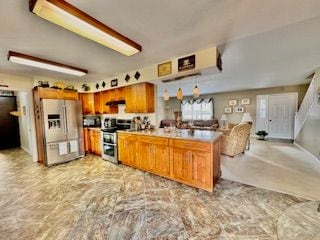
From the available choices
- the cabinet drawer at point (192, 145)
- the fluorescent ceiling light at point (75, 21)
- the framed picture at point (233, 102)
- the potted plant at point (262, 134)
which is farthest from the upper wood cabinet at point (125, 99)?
the framed picture at point (233, 102)

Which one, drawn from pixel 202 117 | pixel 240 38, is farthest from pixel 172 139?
pixel 202 117

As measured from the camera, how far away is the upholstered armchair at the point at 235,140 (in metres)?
4.52

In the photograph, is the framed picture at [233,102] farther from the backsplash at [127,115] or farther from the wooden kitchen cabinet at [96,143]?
the wooden kitchen cabinet at [96,143]

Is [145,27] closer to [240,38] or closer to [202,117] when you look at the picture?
[240,38]

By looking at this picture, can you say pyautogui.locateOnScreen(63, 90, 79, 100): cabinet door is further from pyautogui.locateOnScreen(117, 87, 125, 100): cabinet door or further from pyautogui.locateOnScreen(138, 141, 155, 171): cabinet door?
pyautogui.locateOnScreen(138, 141, 155, 171): cabinet door

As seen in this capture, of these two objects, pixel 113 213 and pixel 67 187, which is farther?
pixel 67 187

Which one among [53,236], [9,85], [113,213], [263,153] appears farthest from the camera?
[263,153]

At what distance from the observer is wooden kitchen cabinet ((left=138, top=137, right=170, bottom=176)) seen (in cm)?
321

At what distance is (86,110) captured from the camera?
5535 mm

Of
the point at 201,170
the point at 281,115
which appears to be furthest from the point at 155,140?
the point at 281,115

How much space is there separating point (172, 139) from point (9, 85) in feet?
15.5

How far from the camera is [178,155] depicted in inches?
118

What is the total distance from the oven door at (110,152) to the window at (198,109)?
6.97 meters

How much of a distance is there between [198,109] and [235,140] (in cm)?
573
